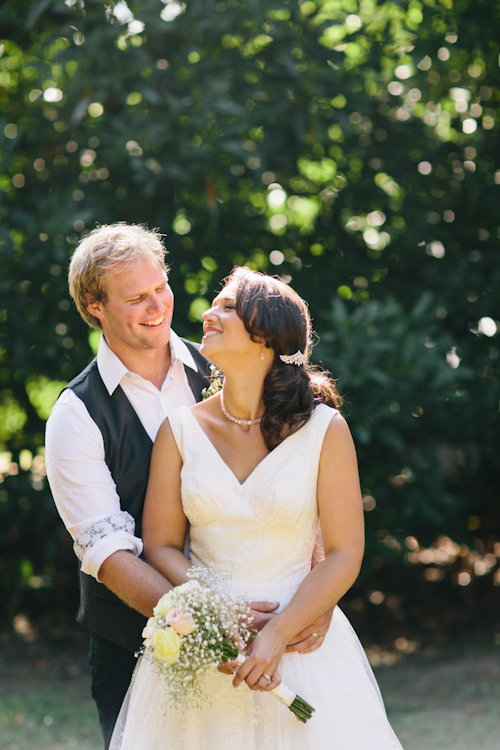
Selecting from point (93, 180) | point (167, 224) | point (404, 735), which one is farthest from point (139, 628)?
point (93, 180)

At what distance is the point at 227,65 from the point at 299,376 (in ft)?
9.84

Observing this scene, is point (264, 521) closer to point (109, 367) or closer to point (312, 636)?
point (312, 636)

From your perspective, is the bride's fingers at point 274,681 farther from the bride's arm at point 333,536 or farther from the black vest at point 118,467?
the black vest at point 118,467

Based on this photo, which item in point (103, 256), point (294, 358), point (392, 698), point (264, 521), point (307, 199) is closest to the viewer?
point (264, 521)

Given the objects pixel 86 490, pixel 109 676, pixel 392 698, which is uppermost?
pixel 86 490

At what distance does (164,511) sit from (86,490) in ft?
0.85

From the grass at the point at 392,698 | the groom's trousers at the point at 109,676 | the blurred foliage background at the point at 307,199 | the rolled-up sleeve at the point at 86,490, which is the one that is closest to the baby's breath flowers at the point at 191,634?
the rolled-up sleeve at the point at 86,490

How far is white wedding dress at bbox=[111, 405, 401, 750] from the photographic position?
2172 millimetres

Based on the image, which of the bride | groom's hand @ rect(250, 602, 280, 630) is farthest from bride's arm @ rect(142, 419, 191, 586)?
groom's hand @ rect(250, 602, 280, 630)

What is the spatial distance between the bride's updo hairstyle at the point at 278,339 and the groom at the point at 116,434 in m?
0.37

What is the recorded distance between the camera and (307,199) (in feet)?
18.2

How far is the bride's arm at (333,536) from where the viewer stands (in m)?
2.17

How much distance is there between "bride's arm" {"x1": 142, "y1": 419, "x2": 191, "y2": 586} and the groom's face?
0.41m

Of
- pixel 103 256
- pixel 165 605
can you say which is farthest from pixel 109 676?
pixel 103 256
